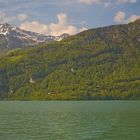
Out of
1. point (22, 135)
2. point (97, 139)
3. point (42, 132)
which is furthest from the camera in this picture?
point (42, 132)

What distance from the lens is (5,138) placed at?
69875mm

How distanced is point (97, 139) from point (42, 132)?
16.1 metres

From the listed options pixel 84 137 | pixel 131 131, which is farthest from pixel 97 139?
pixel 131 131

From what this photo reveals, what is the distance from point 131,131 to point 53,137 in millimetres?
17375

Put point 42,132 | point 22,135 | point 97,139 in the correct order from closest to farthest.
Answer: point 97,139 → point 22,135 → point 42,132

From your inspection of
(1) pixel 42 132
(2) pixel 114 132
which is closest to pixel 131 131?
(2) pixel 114 132

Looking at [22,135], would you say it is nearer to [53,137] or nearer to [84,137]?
[53,137]

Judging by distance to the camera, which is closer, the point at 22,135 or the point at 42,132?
the point at 22,135

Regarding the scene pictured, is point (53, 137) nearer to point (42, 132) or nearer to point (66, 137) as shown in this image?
point (66, 137)

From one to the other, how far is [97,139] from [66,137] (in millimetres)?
6367

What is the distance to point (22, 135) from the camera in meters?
74.8

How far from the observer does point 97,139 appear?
67875 millimetres

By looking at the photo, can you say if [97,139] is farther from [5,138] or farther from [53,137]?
[5,138]

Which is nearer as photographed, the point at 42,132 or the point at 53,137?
the point at 53,137
